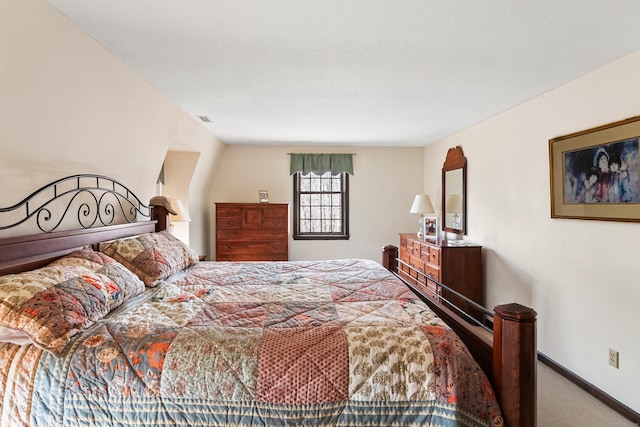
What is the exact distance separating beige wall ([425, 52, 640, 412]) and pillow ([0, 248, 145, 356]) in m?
3.12

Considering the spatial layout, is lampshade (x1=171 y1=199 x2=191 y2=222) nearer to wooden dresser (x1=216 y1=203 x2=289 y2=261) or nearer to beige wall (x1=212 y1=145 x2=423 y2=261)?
wooden dresser (x1=216 y1=203 x2=289 y2=261)

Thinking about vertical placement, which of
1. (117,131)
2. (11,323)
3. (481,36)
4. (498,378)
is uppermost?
(481,36)

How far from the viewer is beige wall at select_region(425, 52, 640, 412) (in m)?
2.38

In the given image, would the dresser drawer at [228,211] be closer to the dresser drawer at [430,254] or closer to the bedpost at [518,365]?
the dresser drawer at [430,254]

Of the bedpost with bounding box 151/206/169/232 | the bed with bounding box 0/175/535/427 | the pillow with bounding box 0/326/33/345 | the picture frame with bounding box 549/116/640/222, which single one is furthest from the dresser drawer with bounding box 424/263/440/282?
the pillow with bounding box 0/326/33/345

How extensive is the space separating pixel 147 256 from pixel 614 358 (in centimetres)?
326

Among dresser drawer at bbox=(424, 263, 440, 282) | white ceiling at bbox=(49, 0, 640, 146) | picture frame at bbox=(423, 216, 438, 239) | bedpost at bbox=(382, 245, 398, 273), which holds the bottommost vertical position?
dresser drawer at bbox=(424, 263, 440, 282)

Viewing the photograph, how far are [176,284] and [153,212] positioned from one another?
56.8 inches

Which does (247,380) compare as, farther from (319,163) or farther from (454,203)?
(319,163)

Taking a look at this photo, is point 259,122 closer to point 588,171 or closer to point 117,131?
point 117,131

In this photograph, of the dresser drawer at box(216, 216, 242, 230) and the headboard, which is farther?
the dresser drawer at box(216, 216, 242, 230)

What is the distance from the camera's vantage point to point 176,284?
2.38m

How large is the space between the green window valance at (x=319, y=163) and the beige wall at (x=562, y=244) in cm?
212

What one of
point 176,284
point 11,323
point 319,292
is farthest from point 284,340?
point 176,284
